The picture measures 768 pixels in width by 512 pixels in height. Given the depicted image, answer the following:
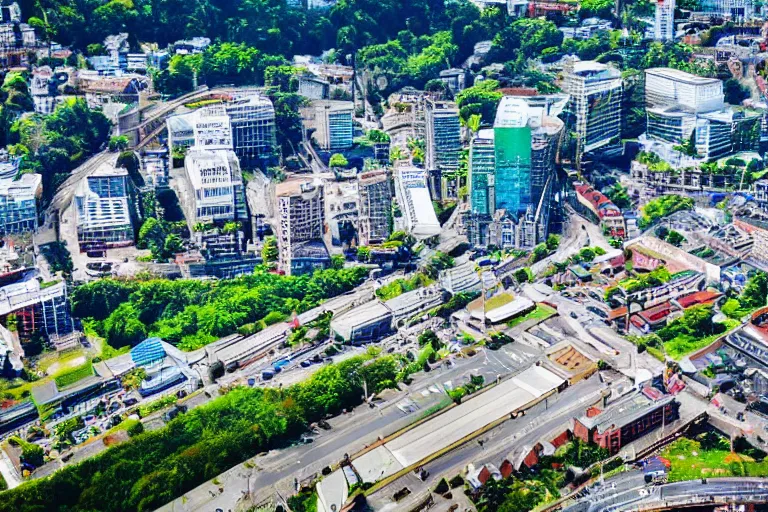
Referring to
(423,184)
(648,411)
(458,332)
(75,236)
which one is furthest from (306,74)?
(648,411)

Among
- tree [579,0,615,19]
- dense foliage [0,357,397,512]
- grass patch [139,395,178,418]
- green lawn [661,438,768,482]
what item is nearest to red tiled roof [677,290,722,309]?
green lawn [661,438,768,482]

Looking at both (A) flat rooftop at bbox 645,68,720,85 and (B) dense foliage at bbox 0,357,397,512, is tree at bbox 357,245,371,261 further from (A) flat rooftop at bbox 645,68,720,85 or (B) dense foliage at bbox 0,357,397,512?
(A) flat rooftop at bbox 645,68,720,85

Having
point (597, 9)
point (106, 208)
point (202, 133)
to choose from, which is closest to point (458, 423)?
point (106, 208)

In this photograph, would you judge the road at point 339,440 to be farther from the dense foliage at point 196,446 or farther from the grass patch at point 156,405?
the grass patch at point 156,405

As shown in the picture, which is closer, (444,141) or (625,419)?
(625,419)

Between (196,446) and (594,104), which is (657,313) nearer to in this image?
(594,104)

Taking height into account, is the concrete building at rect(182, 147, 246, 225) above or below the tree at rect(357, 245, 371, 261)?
above
